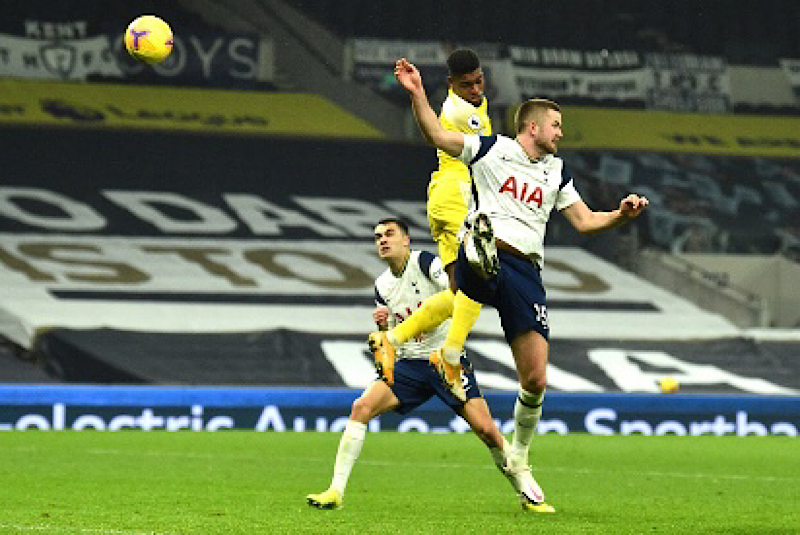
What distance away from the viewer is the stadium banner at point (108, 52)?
2991 centimetres

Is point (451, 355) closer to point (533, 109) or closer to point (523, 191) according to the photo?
point (523, 191)

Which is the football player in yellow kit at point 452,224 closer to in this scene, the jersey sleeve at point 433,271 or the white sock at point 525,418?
the jersey sleeve at point 433,271

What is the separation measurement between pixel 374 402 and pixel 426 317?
2.07 feet

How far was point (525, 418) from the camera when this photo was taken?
9484mm

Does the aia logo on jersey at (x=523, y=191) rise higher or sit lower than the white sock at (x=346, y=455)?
higher

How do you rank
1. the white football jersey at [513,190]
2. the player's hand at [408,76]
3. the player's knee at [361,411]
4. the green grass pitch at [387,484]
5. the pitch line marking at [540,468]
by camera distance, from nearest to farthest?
the player's hand at [408,76]
the green grass pitch at [387,484]
the white football jersey at [513,190]
the player's knee at [361,411]
the pitch line marking at [540,468]

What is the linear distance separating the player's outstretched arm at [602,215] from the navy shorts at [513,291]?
351mm

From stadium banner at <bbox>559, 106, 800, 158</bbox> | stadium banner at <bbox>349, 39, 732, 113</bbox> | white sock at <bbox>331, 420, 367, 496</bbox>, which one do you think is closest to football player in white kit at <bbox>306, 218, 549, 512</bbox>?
white sock at <bbox>331, 420, 367, 496</bbox>

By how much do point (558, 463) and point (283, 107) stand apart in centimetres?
1719

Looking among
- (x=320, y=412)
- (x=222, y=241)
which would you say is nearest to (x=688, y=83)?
(x=222, y=241)

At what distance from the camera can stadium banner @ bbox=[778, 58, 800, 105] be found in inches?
1350

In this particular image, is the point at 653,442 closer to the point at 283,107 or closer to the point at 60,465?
the point at 60,465

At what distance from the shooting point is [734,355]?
25.4 m

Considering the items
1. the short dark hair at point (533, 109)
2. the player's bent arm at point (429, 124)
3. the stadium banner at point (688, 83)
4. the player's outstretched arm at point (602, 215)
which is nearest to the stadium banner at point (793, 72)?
the stadium banner at point (688, 83)
